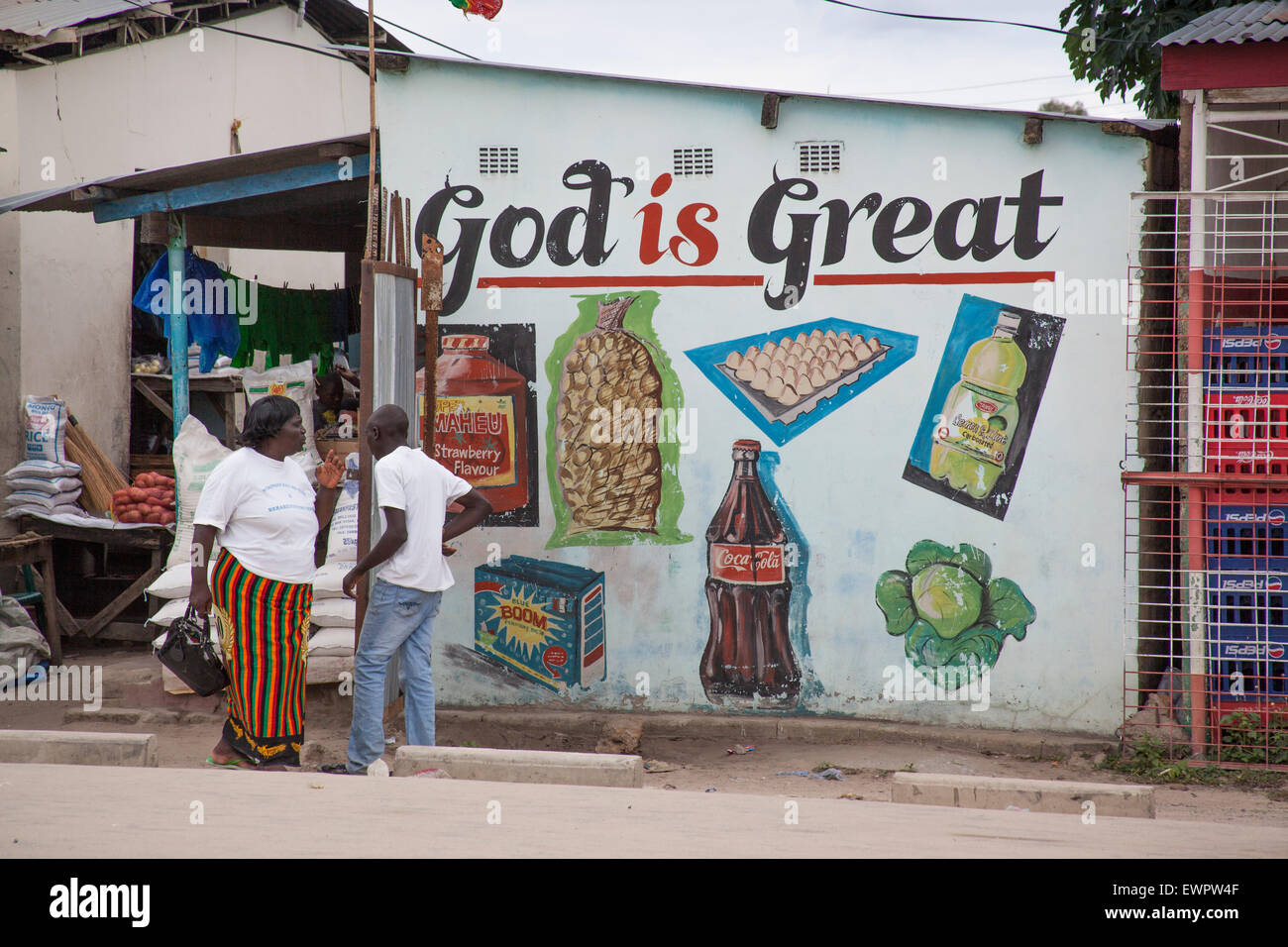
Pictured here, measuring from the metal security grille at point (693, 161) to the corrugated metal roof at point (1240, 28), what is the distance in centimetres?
243

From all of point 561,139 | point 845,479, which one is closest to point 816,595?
point 845,479

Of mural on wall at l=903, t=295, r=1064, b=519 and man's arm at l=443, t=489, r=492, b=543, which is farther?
mural on wall at l=903, t=295, r=1064, b=519

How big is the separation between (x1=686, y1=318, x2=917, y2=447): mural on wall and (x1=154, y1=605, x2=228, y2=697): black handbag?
3085 mm

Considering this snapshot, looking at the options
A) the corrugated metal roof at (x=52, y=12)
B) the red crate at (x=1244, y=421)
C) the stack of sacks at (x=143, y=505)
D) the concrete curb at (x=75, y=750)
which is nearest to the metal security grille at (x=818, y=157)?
the red crate at (x=1244, y=421)

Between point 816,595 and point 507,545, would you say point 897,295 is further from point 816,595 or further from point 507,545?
point 507,545

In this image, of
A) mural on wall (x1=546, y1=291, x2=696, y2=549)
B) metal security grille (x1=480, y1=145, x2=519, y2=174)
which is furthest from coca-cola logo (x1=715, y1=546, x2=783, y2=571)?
metal security grille (x1=480, y1=145, x2=519, y2=174)

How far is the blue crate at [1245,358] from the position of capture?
18.6ft

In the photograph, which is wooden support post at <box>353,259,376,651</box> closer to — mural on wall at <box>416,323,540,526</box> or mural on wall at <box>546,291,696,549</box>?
mural on wall at <box>416,323,540,526</box>

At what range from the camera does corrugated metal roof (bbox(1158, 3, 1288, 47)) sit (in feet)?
18.3

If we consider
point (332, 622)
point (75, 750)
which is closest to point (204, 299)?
point (332, 622)

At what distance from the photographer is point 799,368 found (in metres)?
6.35

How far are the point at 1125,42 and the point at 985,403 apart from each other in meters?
5.19

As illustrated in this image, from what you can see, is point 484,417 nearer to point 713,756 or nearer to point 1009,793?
point 713,756

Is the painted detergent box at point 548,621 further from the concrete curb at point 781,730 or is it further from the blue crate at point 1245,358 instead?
the blue crate at point 1245,358
